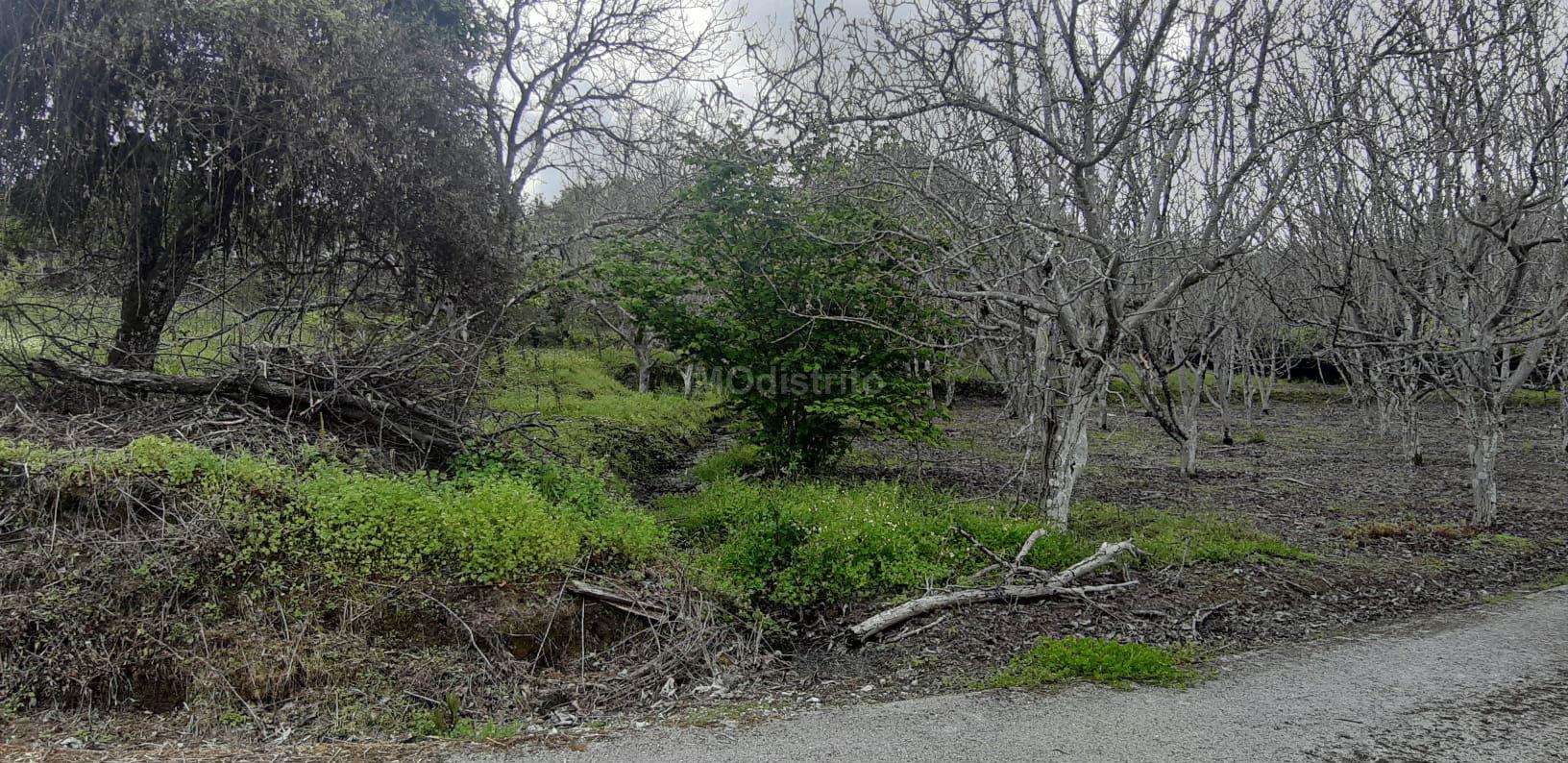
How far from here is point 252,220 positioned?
822cm

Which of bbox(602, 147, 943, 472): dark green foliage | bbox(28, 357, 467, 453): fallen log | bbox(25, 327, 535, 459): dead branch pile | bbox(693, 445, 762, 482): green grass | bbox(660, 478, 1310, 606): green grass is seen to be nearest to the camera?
bbox(660, 478, 1310, 606): green grass

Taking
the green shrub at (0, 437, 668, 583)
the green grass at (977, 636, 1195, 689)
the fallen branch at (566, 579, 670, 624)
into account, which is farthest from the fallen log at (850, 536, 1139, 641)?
the green shrub at (0, 437, 668, 583)

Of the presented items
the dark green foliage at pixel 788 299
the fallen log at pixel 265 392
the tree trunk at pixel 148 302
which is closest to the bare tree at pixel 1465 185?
the dark green foliage at pixel 788 299

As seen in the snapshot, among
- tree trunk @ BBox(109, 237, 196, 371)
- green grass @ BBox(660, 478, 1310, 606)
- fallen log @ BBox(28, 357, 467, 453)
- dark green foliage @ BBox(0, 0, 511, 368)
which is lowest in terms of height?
green grass @ BBox(660, 478, 1310, 606)

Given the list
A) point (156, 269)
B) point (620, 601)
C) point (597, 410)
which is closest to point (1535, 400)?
point (597, 410)

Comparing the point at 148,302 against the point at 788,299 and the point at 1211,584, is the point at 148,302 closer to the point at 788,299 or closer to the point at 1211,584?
the point at 788,299

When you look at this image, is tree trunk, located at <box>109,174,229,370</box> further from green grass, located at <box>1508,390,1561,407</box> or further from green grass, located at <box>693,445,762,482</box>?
green grass, located at <box>1508,390,1561,407</box>

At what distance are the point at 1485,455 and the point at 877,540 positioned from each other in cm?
663

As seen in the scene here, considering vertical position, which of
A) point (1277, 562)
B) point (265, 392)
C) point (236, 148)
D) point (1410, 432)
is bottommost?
point (1277, 562)

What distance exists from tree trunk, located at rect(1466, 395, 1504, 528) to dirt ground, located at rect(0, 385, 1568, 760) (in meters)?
0.19

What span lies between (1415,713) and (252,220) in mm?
9809

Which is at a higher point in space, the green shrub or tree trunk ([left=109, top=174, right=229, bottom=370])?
tree trunk ([left=109, top=174, right=229, bottom=370])

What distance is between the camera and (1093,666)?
4.91m

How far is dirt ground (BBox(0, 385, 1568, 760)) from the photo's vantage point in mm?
4820
